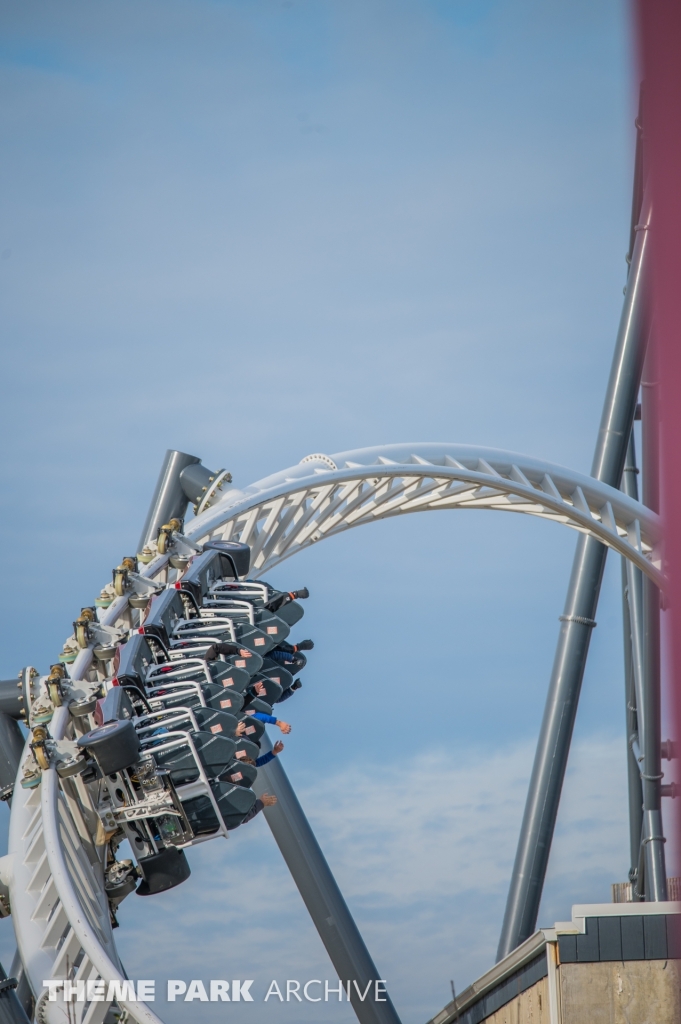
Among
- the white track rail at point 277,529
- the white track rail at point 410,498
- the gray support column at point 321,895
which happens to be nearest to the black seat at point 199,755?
the white track rail at point 277,529

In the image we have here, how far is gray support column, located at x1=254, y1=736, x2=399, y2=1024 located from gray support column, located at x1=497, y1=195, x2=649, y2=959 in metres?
2.03

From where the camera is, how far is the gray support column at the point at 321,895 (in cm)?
1554

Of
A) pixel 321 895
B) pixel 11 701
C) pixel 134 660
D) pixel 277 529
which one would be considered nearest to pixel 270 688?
pixel 134 660

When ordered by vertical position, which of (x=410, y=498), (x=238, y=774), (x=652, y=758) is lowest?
(x=238, y=774)

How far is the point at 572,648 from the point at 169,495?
6.04 meters

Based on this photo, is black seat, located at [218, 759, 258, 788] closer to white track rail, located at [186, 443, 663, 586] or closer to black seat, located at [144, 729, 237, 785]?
black seat, located at [144, 729, 237, 785]

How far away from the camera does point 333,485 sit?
14.6 meters

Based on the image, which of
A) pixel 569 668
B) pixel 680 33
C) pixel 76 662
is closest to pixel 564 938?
pixel 76 662

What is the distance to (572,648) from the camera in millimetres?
16969

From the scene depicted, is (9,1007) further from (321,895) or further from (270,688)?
(321,895)

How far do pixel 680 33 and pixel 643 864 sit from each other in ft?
62.9

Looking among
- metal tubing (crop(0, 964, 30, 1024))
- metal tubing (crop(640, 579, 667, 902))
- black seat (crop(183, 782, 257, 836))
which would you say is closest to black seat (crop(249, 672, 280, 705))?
black seat (crop(183, 782, 257, 836))

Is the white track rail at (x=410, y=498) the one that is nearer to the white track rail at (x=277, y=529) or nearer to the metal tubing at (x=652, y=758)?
the white track rail at (x=277, y=529)

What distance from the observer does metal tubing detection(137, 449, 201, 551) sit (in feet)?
56.0
